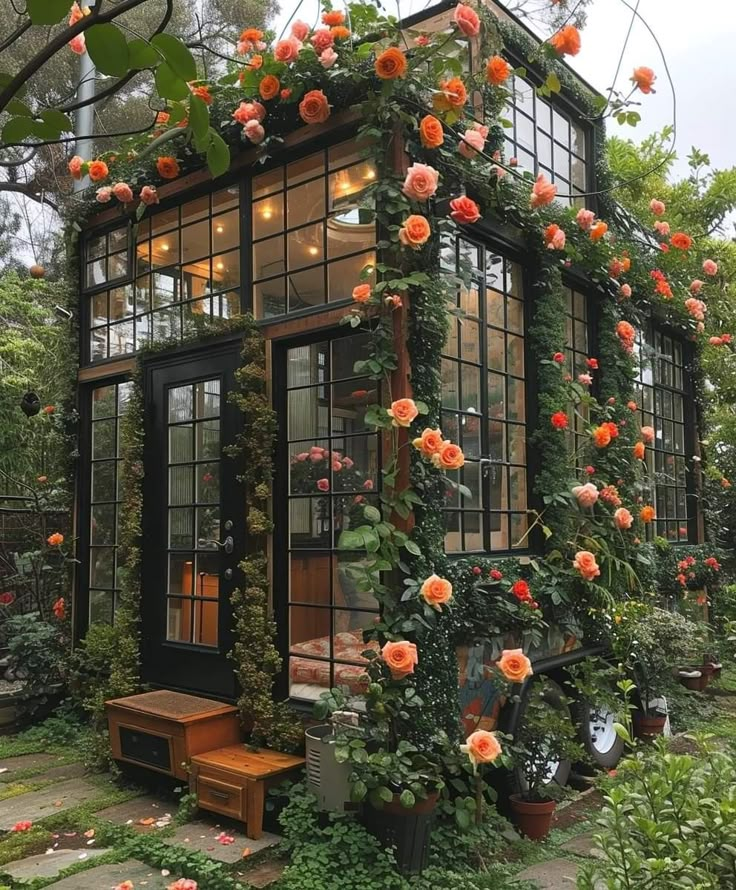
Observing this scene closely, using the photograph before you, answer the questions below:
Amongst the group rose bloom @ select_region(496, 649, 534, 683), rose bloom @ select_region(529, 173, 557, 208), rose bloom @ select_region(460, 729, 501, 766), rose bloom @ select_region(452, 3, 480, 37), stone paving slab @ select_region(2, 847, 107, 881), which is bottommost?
stone paving slab @ select_region(2, 847, 107, 881)

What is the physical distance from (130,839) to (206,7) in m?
14.0

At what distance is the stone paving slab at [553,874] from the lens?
3314 millimetres

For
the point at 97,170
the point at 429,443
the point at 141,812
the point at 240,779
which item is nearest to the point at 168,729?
the point at 141,812

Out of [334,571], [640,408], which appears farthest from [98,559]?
[640,408]

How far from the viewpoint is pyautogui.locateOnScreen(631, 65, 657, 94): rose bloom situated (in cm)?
402

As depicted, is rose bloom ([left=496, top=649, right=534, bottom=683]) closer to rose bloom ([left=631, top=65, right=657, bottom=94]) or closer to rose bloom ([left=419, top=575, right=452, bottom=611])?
rose bloom ([left=419, top=575, right=452, bottom=611])

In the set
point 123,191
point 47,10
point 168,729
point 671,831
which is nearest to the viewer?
point 47,10

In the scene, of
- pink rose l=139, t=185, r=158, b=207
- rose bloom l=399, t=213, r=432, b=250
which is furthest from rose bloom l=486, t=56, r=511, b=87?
pink rose l=139, t=185, r=158, b=207

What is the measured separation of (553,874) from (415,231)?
307cm

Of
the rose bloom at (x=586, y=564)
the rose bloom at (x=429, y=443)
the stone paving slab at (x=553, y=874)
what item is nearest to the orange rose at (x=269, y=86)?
the rose bloom at (x=429, y=443)

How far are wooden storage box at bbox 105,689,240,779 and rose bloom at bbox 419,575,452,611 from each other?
1.54 m

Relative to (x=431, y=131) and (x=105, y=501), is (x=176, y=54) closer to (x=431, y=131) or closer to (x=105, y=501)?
(x=431, y=131)

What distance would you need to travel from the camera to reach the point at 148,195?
5121 millimetres

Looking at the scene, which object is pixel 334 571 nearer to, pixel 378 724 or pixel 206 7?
pixel 378 724
